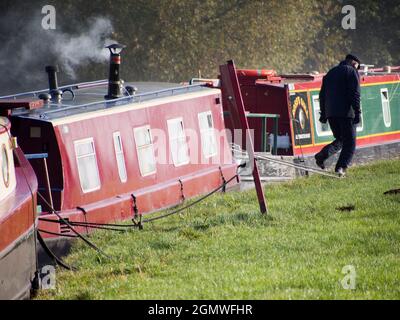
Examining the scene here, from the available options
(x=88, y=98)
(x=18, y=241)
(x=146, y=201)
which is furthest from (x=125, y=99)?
(x=18, y=241)

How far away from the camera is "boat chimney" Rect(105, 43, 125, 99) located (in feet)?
47.9

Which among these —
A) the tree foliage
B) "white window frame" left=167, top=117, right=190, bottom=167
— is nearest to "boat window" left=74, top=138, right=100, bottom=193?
"white window frame" left=167, top=117, right=190, bottom=167

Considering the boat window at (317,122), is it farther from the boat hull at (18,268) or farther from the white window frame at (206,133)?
the boat hull at (18,268)

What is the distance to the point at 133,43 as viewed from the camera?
89.7ft

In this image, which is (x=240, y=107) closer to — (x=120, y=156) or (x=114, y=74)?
(x=120, y=156)

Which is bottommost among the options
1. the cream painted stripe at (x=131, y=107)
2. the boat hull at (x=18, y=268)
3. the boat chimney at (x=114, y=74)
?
the boat hull at (x=18, y=268)

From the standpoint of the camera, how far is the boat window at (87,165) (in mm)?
13195

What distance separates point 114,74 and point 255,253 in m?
5.07

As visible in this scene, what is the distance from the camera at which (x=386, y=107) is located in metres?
20.6

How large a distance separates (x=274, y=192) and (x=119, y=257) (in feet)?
14.4

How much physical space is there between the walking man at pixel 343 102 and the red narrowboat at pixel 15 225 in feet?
20.9

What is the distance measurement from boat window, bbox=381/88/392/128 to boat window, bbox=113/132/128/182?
26.3 feet

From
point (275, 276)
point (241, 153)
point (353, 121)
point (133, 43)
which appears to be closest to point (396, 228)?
point (275, 276)

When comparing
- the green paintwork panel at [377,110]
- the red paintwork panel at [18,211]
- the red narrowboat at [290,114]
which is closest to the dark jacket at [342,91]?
the red narrowboat at [290,114]
